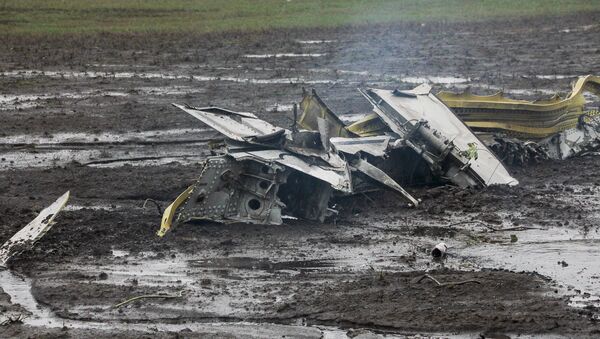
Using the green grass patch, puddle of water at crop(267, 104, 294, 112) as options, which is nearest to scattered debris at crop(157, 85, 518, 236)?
puddle of water at crop(267, 104, 294, 112)

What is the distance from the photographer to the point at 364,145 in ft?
45.4

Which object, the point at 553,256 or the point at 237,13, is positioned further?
the point at 237,13

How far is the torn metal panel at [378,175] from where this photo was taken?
43.0ft

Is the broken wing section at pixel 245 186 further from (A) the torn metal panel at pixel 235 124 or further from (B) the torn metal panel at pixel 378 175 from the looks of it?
(B) the torn metal panel at pixel 378 175

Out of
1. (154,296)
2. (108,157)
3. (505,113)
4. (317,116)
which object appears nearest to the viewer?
(154,296)

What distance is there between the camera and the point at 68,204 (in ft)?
44.8

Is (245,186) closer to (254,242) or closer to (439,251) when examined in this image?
(254,242)

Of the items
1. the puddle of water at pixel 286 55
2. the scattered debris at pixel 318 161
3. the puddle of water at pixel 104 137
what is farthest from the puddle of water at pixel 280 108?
the puddle of water at pixel 286 55

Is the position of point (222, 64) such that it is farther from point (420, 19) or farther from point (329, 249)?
point (329, 249)

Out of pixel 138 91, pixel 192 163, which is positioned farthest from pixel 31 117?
pixel 192 163

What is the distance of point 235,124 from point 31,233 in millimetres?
2997

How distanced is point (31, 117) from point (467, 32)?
1630 centimetres

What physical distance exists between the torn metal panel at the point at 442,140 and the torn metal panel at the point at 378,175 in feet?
3.40

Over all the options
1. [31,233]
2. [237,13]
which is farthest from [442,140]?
[237,13]
